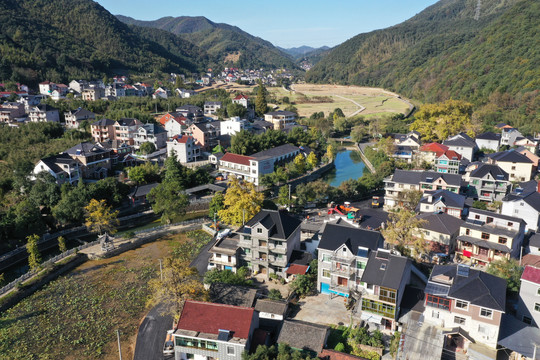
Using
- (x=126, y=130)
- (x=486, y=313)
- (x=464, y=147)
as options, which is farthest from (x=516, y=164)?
(x=126, y=130)

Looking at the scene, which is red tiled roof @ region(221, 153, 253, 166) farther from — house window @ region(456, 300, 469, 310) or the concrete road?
house window @ region(456, 300, 469, 310)

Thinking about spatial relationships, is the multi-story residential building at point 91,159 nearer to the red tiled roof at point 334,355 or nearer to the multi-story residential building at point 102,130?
the multi-story residential building at point 102,130

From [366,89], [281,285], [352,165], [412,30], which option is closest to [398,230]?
[281,285]

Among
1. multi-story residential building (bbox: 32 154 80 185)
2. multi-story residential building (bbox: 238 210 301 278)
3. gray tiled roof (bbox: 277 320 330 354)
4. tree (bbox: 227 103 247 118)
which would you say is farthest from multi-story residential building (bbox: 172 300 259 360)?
tree (bbox: 227 103 247 118)

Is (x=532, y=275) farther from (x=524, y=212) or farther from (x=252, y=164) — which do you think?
(x=252, y=164)

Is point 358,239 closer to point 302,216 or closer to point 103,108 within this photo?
point 302,216

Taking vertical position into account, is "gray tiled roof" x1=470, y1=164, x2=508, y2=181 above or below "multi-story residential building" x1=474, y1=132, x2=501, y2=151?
below
